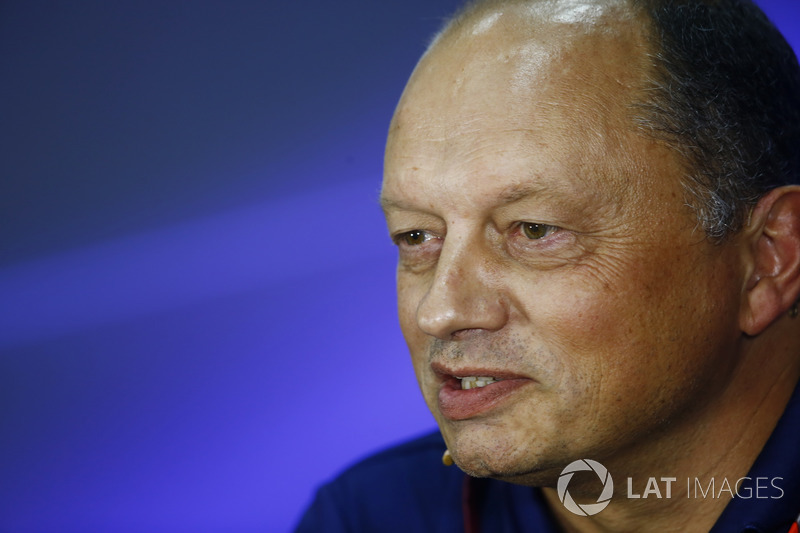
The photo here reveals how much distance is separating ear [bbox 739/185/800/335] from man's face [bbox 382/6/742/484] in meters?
0.05

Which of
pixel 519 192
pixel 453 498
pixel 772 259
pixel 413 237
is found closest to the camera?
pixel 519 192

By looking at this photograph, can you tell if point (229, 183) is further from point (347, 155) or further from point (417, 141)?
point (417, 141)

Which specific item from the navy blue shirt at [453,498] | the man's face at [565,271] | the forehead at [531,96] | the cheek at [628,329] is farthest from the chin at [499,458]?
the forehead at [531,96]

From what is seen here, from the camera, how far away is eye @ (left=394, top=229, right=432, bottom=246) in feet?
4.99

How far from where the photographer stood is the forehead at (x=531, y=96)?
52.4 inches

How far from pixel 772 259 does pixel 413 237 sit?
2.09 feet

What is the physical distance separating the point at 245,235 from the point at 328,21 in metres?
0.76

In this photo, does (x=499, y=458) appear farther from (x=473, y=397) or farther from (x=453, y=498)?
(x=453, y=498)

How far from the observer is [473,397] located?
1.37 meters

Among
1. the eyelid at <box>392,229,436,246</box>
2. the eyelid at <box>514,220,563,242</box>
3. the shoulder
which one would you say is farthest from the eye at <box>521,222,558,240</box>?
the shoulder

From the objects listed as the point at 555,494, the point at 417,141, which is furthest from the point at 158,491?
the point at 417,141

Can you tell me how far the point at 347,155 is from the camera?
8.99 feet

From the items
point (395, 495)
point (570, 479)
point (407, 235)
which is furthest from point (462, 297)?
point (395, 495)

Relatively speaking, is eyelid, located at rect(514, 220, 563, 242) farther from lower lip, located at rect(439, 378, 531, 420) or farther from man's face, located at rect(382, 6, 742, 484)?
lower lip, located at rect(439, 378, 531, 420)
